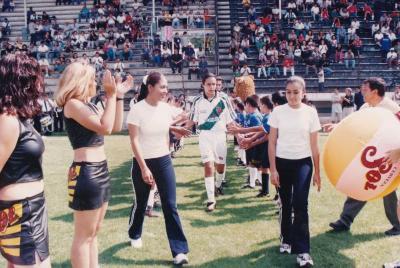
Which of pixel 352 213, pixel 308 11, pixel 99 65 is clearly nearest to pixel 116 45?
pixel 99 65

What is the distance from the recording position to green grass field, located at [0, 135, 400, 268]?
16.8 ft

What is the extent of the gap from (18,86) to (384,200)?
4.67 metres

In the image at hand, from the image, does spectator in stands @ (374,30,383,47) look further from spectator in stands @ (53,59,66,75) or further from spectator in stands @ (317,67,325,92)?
spectator in stands @ (53,59,66,75)

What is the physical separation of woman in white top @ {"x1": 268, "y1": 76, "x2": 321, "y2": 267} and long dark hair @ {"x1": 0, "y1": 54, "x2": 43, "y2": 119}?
2.79 meters

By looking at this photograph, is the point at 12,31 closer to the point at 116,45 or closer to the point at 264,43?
the point at 116,45

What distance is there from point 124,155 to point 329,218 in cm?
750

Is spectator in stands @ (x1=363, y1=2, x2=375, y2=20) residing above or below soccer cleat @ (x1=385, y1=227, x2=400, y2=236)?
above

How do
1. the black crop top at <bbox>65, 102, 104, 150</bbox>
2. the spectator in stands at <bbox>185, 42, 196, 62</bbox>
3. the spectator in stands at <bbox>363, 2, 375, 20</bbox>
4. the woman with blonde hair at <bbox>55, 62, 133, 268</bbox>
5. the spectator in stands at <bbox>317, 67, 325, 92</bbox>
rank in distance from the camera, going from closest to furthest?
the woman with blonde hair at <bbox>55, 62, 133, 268</bbox>
the black crop top at <bbox>65, 102, 104, 150</bbox>
the spectator in stands at <bbox>317, 67, 325, 92</bbox>
the spectator in stands at <bbox>185, 42, 196, 62</bbox>
the spectator in stands at <bbox>363, 2, 375, 20</bbox>

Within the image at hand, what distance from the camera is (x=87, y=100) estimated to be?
3.78 meters

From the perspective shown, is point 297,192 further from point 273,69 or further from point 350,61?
point 350,61

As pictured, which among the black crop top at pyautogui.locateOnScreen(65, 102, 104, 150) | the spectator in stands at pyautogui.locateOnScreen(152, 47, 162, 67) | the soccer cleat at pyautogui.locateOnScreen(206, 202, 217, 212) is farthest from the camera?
the spectator in stands at pyautogui.locateOnScreen(152, 47, 162, 67)

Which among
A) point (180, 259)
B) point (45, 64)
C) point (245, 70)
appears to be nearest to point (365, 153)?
point (180, 259)

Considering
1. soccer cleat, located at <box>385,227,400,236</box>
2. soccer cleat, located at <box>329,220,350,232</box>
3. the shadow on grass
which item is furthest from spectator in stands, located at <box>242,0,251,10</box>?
the shadow on grass

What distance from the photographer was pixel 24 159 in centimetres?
292
